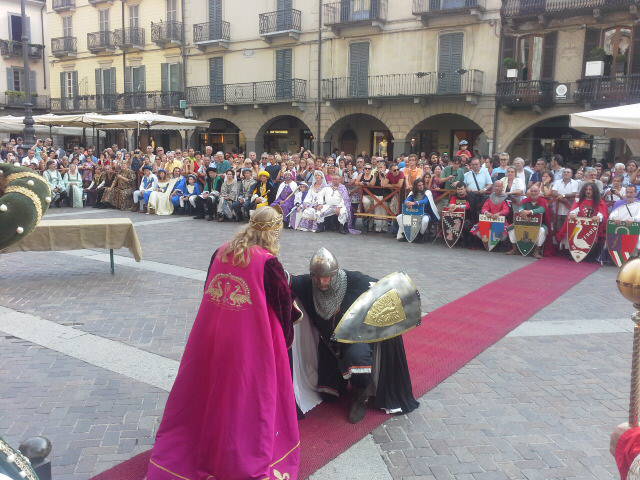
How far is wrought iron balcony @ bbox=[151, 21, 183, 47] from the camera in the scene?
27.7m

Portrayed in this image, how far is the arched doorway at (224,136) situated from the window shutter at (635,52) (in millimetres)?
17268

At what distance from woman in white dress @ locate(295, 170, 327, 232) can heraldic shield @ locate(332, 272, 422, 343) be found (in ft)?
27.8

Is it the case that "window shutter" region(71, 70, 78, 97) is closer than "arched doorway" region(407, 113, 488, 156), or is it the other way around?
"arched doorway" region(407, 113, 488, 156)

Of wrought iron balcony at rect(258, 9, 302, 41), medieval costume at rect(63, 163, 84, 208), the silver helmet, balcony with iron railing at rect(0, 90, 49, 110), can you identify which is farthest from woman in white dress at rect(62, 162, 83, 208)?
balcony with iron railing at rect(0, 90, 49, 110)

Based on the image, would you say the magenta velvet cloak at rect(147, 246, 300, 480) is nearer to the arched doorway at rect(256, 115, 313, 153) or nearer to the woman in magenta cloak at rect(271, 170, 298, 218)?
the woman in magenta cloak at rect(271, 170, 298, 218)

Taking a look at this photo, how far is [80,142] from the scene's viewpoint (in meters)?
34.4

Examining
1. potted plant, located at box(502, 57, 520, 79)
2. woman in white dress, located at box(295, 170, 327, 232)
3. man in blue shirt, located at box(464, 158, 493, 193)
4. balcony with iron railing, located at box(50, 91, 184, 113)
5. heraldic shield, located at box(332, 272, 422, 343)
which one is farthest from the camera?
balcony with iron railing, located at box(50, 91, 184, 113)

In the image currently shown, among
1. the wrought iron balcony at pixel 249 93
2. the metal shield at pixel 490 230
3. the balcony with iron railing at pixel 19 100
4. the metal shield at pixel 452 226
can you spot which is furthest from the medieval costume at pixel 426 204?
the balcony with iron railing at pixel 19 100

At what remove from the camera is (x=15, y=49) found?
35.7m

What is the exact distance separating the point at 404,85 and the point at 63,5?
875 inches

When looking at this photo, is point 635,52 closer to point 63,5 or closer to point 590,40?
point 590,40

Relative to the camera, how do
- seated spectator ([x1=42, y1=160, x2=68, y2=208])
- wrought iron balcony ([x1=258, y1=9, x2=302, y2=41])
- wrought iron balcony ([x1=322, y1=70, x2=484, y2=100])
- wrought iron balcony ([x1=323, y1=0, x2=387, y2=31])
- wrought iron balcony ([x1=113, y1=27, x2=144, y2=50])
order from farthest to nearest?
wrought iron balcony ([x1=113, y1=27, x2=144, y2=50]) → wrought iron balcony ([x1=258, y1=9, x2=302, y2=41]) → wrought iron balcony ([x1=323, y1=0, x2=387, y2=31]) → wrought iron balcony ([x1=322, y1=70, x2=484, y2=100]) → seated spectator ([x1=42, y1=160, x2=68, y2=208])

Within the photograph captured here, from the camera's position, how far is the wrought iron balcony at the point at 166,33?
27688 millimetres

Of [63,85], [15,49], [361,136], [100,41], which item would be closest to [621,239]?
[361,136]
